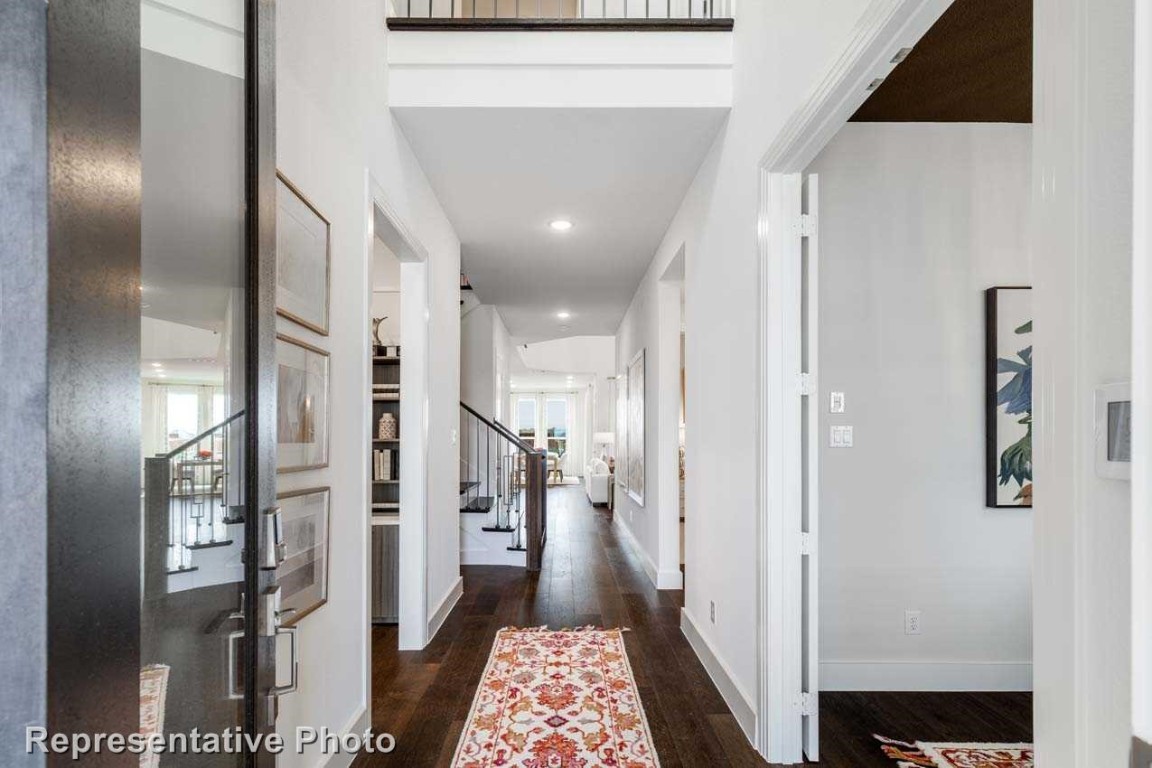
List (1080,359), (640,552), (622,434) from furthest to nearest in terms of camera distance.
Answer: (622,434) < (640,552) < (1080,359)

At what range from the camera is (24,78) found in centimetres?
63

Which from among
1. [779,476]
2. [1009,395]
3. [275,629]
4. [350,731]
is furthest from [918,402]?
[275,629]

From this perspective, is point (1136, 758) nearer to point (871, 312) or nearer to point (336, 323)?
point (336, 323)

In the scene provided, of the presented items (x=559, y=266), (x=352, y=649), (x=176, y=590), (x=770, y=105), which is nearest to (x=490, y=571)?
(x=559, y=266)

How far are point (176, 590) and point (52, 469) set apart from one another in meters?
0.46

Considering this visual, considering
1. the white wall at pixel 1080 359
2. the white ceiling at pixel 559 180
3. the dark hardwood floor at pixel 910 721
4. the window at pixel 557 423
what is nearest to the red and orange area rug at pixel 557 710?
the dark hardwood floor at pixel 910 721

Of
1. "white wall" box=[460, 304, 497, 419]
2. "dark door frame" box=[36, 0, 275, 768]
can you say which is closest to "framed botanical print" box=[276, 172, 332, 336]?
"dark door frame" box=[36, 0, 275, 768]

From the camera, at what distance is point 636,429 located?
641cm

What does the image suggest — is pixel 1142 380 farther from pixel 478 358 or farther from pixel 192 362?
pixel 478 358

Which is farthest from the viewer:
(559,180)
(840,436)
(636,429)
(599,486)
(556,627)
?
(599,486)

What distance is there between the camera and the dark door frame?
2.09 feet

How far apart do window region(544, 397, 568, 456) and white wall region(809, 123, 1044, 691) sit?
1432cm

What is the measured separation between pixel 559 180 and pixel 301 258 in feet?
6.87

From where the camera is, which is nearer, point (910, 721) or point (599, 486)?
point (910, 721)
